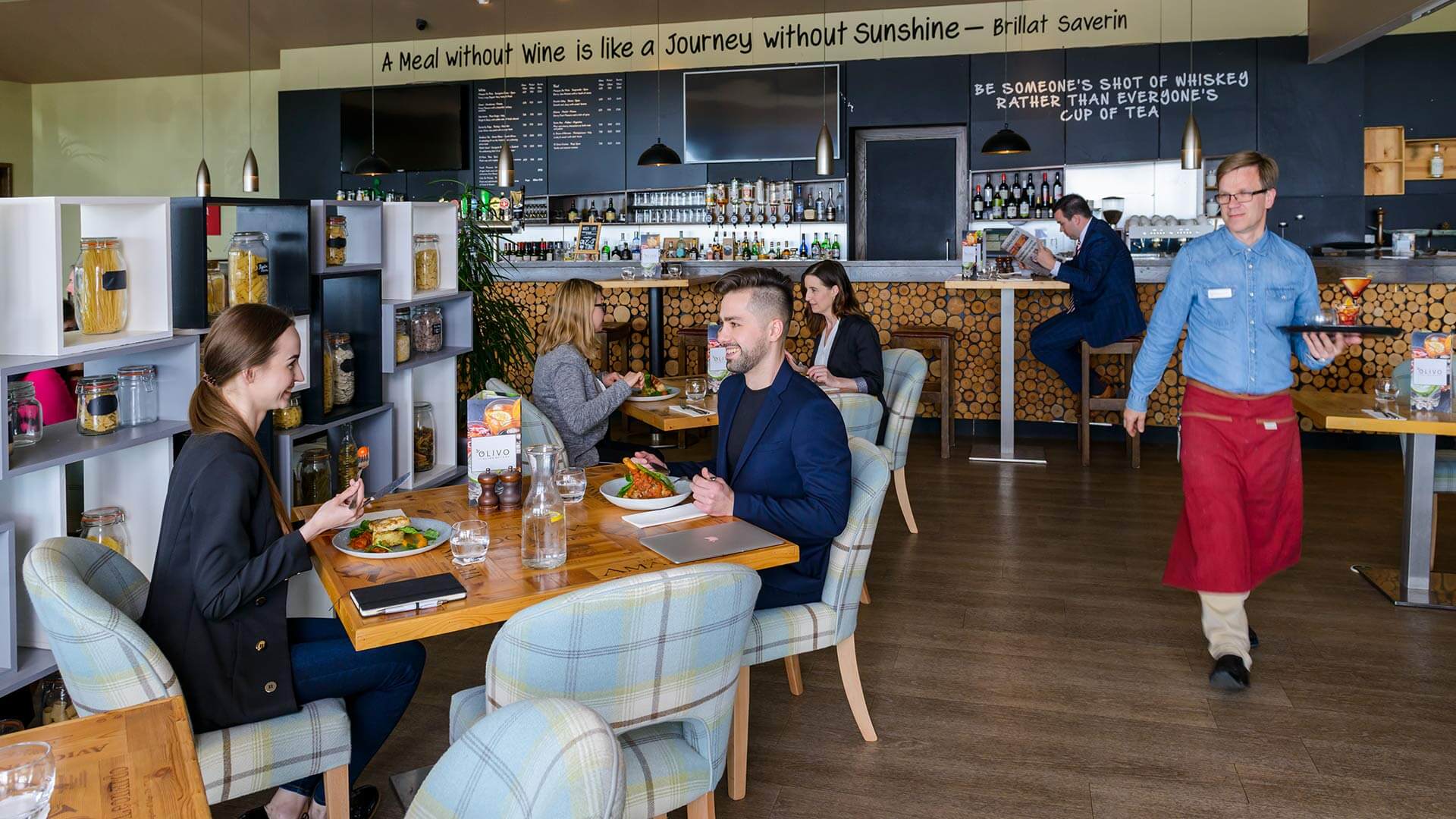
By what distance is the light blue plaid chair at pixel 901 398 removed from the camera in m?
5.00

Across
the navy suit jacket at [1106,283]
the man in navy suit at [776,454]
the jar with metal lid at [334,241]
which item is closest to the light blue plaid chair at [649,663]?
the man in navy suit at [776,454]

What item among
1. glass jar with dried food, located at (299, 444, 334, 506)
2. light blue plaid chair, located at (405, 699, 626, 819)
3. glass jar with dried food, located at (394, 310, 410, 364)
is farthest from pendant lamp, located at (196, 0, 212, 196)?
light blue plaid chair, located at (405, 699, 626, 819)

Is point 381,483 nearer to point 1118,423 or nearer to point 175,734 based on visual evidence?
point 175,734

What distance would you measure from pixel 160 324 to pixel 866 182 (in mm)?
8202

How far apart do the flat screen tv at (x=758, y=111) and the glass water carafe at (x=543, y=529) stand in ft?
27.4

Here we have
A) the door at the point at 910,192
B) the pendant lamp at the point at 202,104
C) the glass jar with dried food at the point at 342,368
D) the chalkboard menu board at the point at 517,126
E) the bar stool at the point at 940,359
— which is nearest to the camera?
the glass jar with dried food at the point at 342,368

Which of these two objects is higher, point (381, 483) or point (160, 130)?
point (160, 130)

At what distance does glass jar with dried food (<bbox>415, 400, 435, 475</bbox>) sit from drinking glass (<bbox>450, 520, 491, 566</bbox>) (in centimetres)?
224

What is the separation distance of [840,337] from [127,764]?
4.14 metres

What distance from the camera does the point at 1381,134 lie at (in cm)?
985

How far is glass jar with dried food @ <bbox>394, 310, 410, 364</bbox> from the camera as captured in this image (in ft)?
14.0

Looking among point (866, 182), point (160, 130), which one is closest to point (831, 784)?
point (866, 182)

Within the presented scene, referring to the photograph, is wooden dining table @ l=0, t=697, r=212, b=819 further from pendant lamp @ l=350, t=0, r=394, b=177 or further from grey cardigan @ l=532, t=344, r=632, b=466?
pendant lamp @ l=350, t=0, r=394, b=177

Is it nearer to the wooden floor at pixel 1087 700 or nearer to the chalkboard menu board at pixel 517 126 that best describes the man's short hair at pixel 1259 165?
the wooden floor at pixel 1087 700
